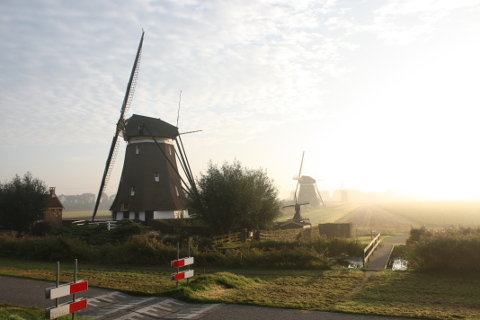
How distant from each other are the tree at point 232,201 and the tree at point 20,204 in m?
15.3

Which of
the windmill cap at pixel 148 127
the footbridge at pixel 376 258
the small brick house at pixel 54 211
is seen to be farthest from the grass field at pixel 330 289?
the small brick house at pixel 54 211

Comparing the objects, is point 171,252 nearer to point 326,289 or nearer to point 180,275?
point 180,275

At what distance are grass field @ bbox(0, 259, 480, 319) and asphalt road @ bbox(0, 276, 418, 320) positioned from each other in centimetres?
40

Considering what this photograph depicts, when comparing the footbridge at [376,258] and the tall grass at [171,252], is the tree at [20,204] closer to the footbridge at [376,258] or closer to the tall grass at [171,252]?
the tall grass at [171,252]

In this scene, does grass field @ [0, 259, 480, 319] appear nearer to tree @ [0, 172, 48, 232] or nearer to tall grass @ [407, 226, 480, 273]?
tall grass @ [407, 226, 480, 273]

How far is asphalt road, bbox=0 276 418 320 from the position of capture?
9.59 meters

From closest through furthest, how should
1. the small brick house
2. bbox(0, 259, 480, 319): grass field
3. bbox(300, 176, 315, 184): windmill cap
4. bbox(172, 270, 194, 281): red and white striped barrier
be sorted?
1. bbox(0, 259, 480, 319): grass field
2. bbox(172, 270, 194, 281): red and white striped barrier
3. the small brick house
4. bbox(300, 176, 315, 184): windmill cap

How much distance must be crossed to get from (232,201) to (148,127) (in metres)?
15.5

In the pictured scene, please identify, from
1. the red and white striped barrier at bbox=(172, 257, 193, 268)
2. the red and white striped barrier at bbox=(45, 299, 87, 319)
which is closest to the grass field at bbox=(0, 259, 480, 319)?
the red and white striped barrier at bbox=(172, 257, 193, 268)

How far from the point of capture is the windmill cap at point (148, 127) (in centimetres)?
4022

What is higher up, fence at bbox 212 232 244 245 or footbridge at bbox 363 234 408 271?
fence at bbox 212 232 244 245

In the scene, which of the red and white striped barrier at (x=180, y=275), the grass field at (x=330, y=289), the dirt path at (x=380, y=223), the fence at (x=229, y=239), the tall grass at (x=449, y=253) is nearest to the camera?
the grass field at (x=330, y=289)

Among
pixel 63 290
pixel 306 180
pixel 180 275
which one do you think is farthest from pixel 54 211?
pixel 306 180

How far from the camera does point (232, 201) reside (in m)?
28.6
